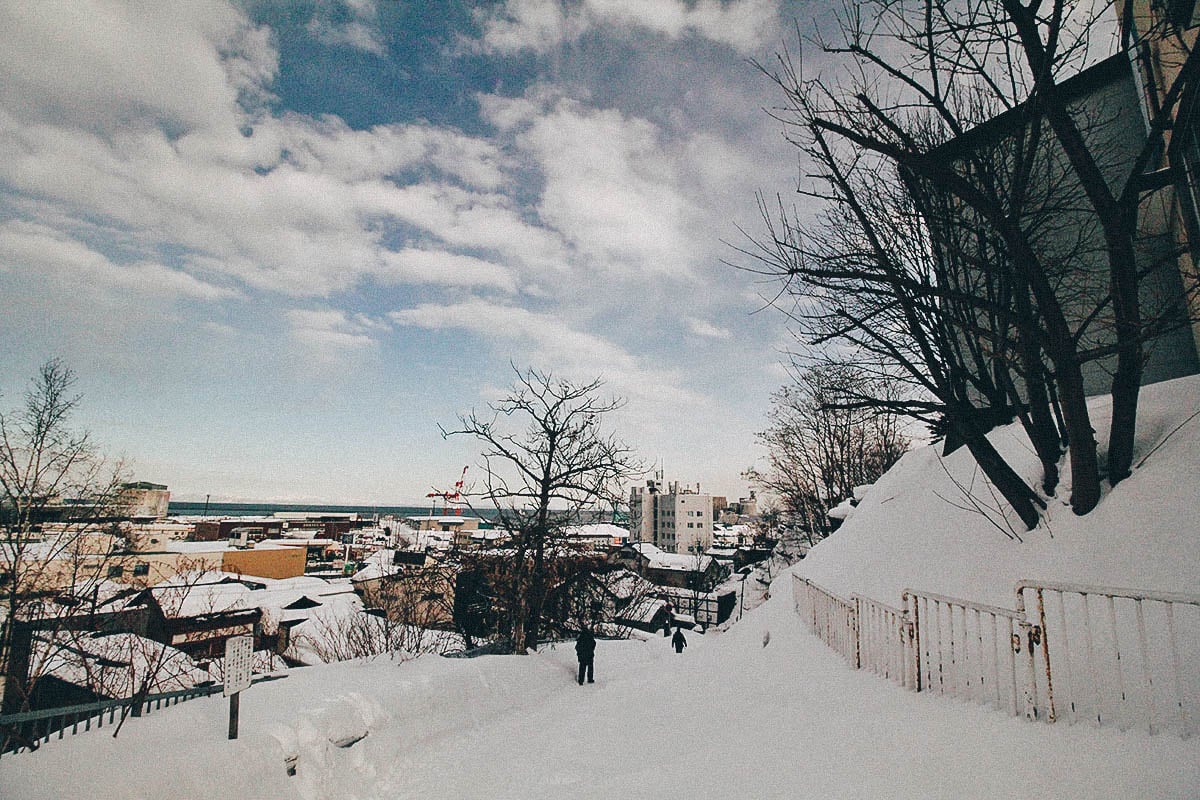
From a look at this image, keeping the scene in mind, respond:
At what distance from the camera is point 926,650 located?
501 centimetres

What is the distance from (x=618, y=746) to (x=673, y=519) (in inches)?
3835

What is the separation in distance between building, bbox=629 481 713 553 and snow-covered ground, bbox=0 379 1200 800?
91.4 metres

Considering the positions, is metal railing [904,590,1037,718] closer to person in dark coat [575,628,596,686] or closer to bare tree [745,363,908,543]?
person in dark coat [575,628,596,686]

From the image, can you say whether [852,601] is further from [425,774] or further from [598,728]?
[425,774]

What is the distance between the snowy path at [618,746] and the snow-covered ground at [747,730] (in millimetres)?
19

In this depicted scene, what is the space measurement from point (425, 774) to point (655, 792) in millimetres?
3318

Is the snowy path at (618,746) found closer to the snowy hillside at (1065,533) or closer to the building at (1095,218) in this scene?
the snowy hillside at (1065,533)

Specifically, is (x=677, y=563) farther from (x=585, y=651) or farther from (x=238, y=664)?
(x=238, y=664)

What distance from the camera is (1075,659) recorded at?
13.3 feet

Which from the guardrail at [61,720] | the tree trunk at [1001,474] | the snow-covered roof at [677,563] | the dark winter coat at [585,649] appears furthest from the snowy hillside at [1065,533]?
the snow-covered roof at [677,563]

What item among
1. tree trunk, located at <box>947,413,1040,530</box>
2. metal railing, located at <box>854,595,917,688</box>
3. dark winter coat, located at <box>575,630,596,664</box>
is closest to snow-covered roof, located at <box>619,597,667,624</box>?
dark winter coat, located at <box>575,630,596,664</box>

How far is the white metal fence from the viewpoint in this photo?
3248 mm

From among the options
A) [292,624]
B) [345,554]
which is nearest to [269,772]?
[292,624]

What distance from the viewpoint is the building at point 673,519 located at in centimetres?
9919
